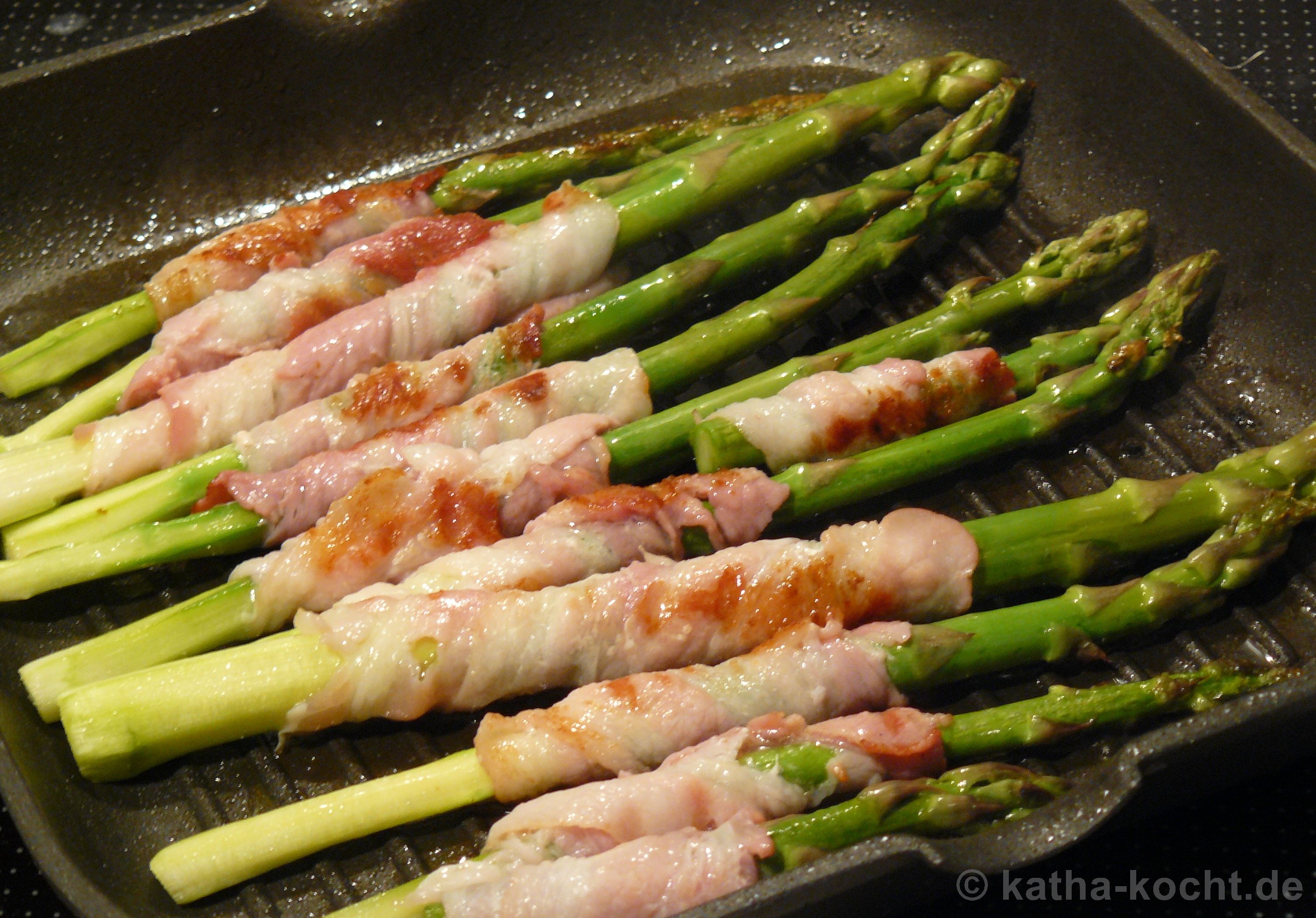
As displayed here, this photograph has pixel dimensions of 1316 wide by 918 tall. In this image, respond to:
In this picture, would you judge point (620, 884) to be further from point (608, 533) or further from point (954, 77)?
point (954, 77)

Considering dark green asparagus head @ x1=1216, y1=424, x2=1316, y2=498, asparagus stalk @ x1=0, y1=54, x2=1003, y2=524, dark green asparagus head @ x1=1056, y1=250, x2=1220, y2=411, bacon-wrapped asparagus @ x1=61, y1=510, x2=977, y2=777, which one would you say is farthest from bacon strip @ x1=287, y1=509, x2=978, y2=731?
asparagus stalk @ x1=0, y1=54, x2=1003, y2=524

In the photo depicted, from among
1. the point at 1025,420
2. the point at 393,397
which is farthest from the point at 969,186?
the point at 393,397

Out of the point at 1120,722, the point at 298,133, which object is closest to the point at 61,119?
the point at 298,133

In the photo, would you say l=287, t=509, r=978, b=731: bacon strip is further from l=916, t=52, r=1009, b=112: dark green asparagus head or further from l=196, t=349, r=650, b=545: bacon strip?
l=916, t=52, r=1009, b=112: dark green asparagus head

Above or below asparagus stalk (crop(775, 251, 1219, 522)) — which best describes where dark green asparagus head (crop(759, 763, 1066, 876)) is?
below

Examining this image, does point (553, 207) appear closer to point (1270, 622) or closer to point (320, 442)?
point (320, 442)

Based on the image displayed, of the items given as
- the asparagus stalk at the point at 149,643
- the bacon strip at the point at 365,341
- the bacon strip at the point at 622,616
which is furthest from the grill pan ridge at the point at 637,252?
the bacon strip at the point at 365,341

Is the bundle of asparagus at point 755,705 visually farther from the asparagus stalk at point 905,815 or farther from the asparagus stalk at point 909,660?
the asparagus stalk at point 905,815
